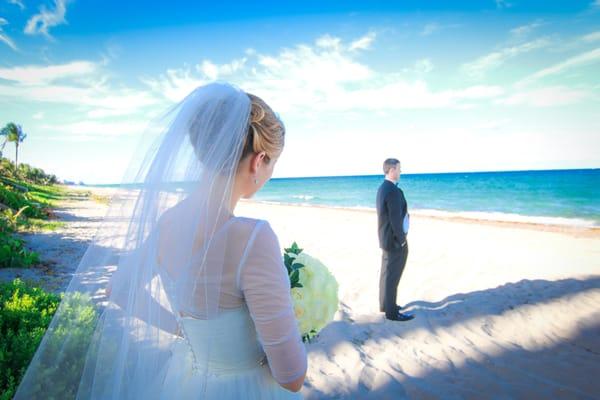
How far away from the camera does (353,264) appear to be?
27.2 ft

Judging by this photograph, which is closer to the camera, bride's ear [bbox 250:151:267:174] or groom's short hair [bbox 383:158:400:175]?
bride's ear [bbox 250:151:267:174]

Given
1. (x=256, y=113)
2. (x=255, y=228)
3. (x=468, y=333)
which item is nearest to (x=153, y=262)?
(x=255, y=228)

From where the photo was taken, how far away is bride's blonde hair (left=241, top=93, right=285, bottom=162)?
4.48ft

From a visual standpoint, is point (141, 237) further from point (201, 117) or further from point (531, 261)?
point (531, 261)

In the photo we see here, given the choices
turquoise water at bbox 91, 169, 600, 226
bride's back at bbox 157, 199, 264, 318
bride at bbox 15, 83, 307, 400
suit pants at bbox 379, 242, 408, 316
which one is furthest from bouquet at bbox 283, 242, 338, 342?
turquoise water at bbox 91, 169, 600, 226

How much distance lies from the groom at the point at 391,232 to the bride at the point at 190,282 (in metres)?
3.60

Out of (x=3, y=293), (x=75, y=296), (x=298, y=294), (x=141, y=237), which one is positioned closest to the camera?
(x=141, y=237)

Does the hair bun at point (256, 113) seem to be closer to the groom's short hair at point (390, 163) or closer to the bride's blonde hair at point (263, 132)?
the bride's blonde hair at point (263, 132)

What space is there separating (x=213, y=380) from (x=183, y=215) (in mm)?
738

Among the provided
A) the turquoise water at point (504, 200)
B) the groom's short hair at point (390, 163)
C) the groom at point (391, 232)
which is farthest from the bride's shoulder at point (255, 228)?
the turquoise water at point (504, 200)

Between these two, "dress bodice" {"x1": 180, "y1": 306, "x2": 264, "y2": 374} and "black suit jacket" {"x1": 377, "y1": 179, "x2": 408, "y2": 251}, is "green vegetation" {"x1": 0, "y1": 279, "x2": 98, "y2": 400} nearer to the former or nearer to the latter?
"dress bodice" {"x1": 180, "y1": 306, "x2": 264, "y2": 374}

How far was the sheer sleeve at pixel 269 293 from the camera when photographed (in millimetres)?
1152

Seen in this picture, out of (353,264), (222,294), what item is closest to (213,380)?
(222,294)

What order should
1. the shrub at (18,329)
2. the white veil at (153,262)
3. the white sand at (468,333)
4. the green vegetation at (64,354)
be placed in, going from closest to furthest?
the white veil at (153,262) < the green vegetation at (64,354) < the shrub at (18,329) < the white sand at (468,333)
